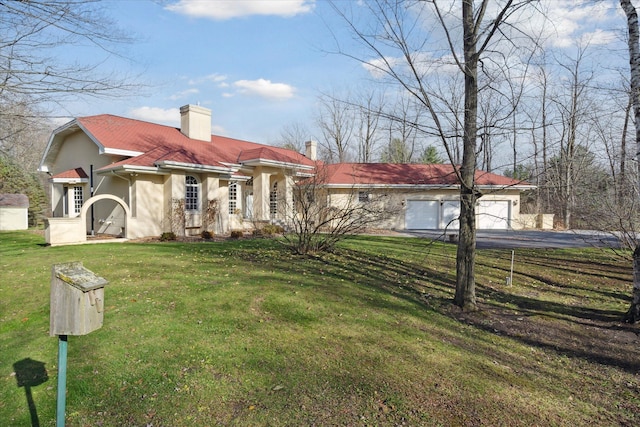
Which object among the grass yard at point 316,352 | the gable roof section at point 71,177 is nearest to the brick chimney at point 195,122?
the gable roof section at point 71,177

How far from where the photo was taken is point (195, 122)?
20.4 metres

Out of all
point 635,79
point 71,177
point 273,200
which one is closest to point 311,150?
point 273,200

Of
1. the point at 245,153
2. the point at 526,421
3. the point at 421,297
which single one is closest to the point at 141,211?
the point at 245,153

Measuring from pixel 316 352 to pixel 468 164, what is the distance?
4299mm

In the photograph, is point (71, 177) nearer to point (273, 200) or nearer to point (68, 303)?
point (273, 200)

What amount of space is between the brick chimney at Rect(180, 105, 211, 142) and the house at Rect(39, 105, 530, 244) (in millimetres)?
55

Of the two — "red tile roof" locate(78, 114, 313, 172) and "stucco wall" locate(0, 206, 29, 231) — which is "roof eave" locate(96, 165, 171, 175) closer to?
"red tile roof" locate(78, 114, 313, 172)

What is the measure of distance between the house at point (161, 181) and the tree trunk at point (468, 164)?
4902 millimetres

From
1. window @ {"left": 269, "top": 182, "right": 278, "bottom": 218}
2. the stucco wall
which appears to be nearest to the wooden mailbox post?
window @ {"left": 269, "top": 182, "right": 278, "bottom": 218}

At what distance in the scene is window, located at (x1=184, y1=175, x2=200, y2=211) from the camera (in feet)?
53.7

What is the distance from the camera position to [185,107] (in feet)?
66.2

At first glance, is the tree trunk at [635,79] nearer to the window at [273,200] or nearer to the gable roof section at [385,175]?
the window at [273,200]

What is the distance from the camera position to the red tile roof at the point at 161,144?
606 inches

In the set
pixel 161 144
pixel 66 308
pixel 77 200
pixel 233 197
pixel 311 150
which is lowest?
pixel 66 308
